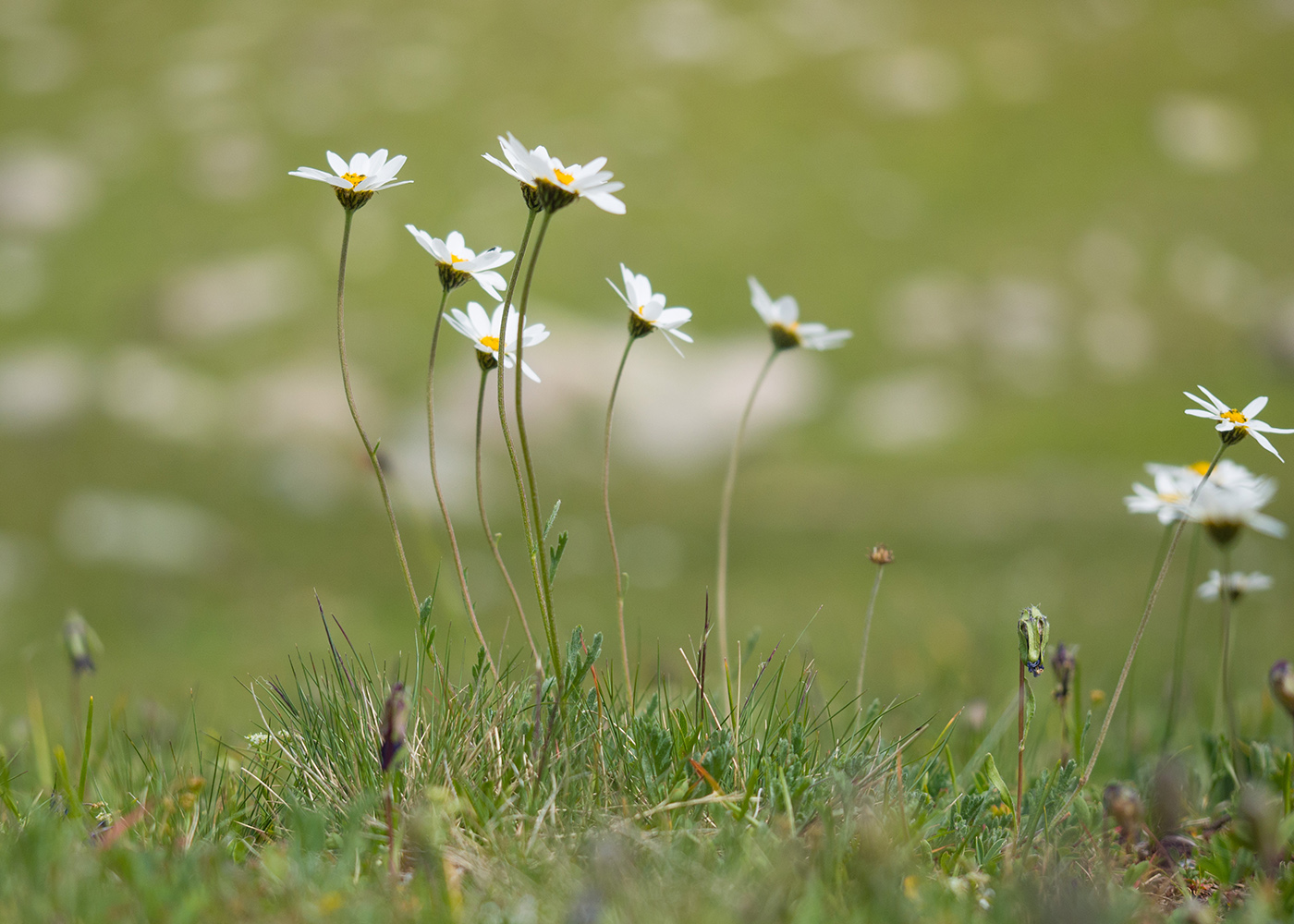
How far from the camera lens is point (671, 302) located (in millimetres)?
7387

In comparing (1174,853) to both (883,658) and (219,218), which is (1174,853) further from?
(219,218)

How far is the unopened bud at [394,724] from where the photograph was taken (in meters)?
1.54

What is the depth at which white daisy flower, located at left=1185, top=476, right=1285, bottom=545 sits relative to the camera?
192 centimetres

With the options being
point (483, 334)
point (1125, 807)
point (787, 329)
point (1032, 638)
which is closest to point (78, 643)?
point (483, 334)

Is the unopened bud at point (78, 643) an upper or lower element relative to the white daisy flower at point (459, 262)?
lower

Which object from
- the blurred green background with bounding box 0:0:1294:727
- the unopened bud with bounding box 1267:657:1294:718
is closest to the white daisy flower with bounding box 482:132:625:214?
the unopened bud with bounding box 1267:657:1294:718

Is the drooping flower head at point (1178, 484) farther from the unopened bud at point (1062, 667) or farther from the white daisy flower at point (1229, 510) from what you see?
the unopened bud at point (1062, 667)

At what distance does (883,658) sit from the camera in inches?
207

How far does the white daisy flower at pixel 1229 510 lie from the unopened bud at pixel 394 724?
5.25 feet

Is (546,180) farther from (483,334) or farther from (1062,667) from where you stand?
(1062,667)

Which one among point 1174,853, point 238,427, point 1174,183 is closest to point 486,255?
point 1174,853

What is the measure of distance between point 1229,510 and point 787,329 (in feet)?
3.45

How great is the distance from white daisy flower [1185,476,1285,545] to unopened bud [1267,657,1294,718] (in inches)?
10.7

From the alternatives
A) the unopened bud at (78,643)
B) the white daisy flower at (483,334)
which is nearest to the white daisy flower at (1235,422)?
the white daisy flower at (483,334)
